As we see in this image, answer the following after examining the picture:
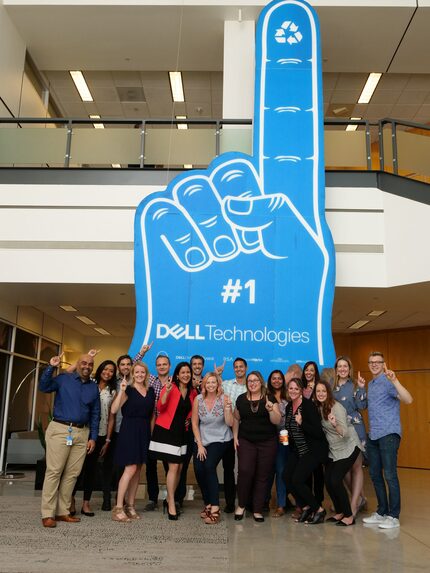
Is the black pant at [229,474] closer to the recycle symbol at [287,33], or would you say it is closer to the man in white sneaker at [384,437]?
the man in white sneaker at [384,437]

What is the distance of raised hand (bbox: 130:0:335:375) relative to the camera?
6.70m

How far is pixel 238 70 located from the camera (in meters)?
8.97

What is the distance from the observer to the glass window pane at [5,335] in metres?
9.06

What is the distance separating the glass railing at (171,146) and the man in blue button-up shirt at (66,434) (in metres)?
3.95

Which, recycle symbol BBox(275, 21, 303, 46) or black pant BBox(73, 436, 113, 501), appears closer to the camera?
black pant BBox(73, 436, 113, 501)

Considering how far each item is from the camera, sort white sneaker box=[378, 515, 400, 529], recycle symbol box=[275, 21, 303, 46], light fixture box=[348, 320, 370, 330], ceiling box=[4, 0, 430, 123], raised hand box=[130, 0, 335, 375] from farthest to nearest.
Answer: light fixture box=[348, 320, 370, 330]
ceiling box=[4, 0, 430, 123]
recycle symbol box=[275, 21, 303, 46]
raised hand box=[130, 0, 335, 375]
white sneaker box=[378, 515, 400, 529]

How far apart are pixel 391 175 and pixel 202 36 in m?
4.69

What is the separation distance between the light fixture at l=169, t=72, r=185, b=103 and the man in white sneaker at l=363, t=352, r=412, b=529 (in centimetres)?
828

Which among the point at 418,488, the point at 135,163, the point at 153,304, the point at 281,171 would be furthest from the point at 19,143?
the point at 418,488

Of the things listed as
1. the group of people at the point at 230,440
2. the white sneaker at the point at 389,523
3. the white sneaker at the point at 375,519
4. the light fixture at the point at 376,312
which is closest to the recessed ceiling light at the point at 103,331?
the light fixture at the point at 376,312

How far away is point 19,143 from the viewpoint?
309 inches

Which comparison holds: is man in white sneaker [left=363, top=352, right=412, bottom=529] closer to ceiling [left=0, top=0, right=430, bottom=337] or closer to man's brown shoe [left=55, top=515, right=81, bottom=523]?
man's brown shoe [left=55, top=515, right=81, bottom=523]

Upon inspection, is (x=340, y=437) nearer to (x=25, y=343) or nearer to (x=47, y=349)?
(x=25, y=343)

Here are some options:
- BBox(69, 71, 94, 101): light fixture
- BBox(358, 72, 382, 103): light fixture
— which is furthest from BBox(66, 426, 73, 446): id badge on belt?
BBox(358, 72, 382, 103): light fixture
